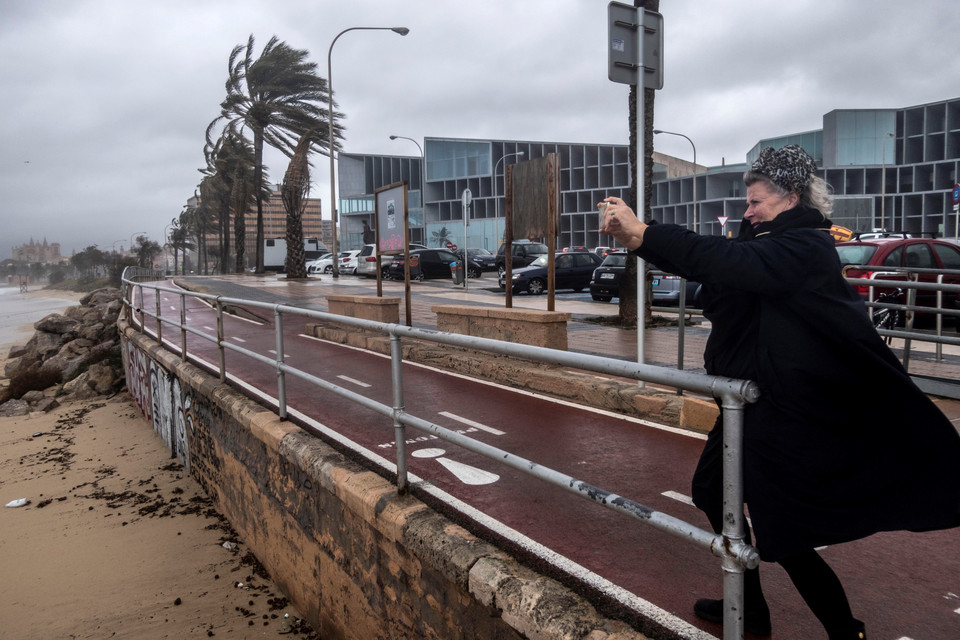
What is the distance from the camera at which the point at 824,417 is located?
→ 2.10m

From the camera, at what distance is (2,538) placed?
25.4 ft

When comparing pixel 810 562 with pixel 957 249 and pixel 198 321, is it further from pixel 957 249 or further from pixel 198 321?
pixel 198 321

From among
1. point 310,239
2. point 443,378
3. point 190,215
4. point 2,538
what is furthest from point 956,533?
point 190,215

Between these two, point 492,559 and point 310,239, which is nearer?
point 492,559

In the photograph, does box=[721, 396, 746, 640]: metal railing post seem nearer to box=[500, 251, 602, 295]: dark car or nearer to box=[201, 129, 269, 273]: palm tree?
box=[500, 251, 602, 295]: dark car

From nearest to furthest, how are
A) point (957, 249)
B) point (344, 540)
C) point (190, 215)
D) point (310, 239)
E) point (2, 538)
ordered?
point (344, 540)
point (2, 538)
point (957, 249)
point (310, 239)
point (190, 215)

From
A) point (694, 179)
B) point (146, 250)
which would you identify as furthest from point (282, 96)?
point (146, 250)

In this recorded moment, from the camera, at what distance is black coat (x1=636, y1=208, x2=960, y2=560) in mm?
2070

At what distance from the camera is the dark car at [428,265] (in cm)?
3008

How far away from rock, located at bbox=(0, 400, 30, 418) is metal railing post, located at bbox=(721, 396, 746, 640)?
15780 millimetres

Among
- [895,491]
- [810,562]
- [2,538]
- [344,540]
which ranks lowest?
[2,538]

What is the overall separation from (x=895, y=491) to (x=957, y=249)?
13.2 m

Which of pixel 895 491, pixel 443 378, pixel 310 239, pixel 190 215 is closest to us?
pixel 895 491

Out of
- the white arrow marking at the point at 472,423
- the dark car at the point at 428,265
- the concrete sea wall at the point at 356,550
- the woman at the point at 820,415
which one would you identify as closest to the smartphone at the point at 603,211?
the woman at the point at 820,415
